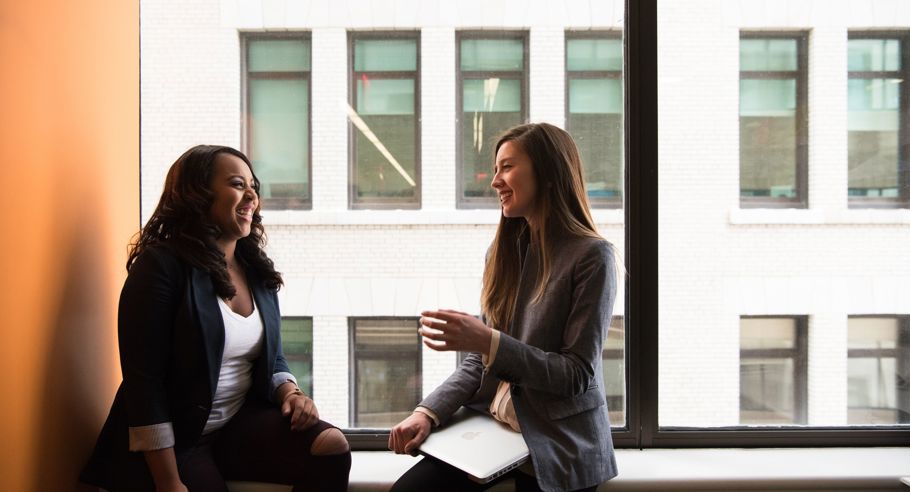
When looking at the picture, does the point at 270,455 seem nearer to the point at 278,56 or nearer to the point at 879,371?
the point at 278,56

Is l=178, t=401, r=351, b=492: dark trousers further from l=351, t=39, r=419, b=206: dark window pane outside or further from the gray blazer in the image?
l=351, t=39, r=419, b=206: dark window pane outside

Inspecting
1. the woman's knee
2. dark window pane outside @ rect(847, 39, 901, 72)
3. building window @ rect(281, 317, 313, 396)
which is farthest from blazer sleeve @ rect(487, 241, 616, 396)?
dark window pane outside @ rect(847, 39, 901, 72)

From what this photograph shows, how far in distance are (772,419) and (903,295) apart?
0.70 meters

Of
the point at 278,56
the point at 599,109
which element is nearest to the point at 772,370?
the point at 599,109

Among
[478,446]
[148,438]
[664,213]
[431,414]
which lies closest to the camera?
[148,438]

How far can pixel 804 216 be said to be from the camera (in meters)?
2.39

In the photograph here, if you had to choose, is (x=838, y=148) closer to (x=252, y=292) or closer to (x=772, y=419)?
(x=772, y=419)

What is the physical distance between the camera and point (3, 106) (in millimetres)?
1494

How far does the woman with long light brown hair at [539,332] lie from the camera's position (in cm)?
158

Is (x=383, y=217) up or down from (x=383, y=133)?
down

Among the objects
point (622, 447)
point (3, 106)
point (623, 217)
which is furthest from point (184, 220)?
point (622, 447)

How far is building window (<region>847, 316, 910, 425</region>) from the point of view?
2.42 meters

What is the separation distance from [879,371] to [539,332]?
5.39 feet

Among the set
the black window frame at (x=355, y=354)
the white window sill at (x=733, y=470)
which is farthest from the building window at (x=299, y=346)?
the white window sill at (x=733, y=470)
